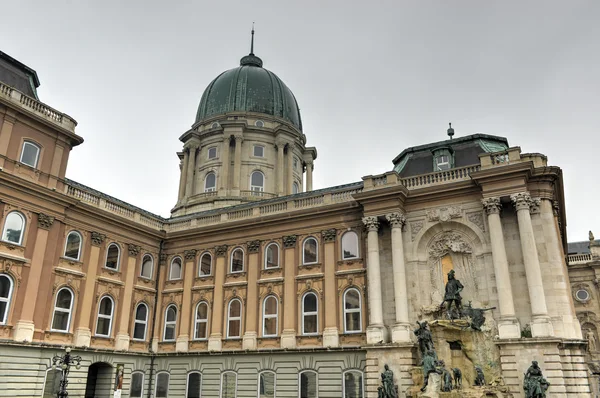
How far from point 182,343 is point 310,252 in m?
9.56

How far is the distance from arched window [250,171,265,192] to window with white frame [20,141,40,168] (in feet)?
63.8

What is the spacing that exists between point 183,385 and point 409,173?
1775 cm

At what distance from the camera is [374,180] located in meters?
26.4

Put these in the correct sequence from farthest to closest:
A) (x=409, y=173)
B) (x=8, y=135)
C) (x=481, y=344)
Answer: (x=409, y=173) → (x=8, y=135) → (x=481, y=344)

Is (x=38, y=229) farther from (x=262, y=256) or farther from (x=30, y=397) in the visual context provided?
(x=262, y=256)

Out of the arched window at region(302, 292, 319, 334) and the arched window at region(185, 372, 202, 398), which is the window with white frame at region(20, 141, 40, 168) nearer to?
the arched window at region(185, 372, 202, 398)

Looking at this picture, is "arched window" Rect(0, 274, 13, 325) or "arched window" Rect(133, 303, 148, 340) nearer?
"arched window" Rect(0, 274, 13, 325)

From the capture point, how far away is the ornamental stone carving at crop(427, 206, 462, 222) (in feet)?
80.4

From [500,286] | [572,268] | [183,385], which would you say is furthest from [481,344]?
[572,268]

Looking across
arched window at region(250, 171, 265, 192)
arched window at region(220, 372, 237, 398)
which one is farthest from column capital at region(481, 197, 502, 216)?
arched window at region(250, 171, 265, 192)

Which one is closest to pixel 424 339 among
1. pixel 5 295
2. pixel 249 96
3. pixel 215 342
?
pixel 215 342

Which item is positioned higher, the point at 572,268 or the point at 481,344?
the point at 572,268

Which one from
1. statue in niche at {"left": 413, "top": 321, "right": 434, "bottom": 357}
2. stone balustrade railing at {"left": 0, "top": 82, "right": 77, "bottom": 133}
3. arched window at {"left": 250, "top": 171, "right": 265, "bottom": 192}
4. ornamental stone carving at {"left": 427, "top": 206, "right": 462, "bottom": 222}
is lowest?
statue in niche at {"left": 413, "top": 321, "right": 434, "bottom": 357}

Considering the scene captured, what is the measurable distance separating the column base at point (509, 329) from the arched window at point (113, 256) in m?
21.0
